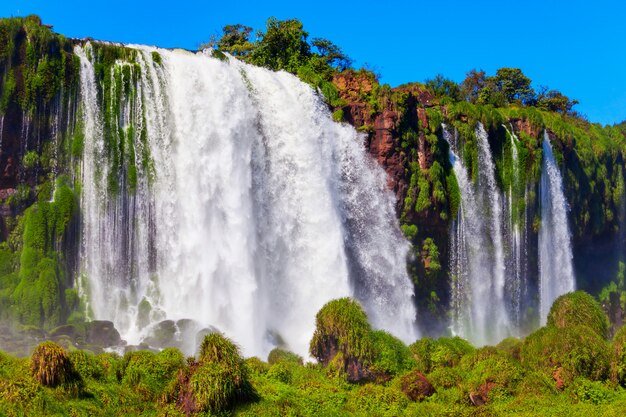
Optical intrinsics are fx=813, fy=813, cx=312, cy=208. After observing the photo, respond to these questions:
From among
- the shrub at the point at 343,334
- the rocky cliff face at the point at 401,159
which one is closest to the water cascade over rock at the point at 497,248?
the rocky cliff face at the point at 401,159

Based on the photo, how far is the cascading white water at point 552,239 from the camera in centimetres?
4738

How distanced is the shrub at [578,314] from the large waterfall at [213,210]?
9.49m

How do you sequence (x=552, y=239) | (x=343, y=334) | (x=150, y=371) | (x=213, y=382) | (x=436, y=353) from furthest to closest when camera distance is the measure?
(x=552, y=239) < (x=436, y=353) < (x=343, y=334) < (x=150, y=371) < (x=213, y=382)

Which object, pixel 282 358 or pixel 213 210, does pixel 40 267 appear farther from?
pixel 282 358

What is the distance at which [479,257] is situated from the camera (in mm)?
43438

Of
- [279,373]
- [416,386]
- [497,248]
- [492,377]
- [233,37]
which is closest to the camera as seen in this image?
[416,386]

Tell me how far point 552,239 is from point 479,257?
7158 millimetres

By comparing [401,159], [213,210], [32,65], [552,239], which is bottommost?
[213,210]

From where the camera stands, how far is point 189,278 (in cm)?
3225

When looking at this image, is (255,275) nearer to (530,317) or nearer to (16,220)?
(16,220)

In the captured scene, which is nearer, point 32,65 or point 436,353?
point 436,353

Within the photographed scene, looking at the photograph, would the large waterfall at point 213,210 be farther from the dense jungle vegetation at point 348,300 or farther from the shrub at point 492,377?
the shrub at point 492,377

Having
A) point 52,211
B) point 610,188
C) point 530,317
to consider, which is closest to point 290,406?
point 52,211

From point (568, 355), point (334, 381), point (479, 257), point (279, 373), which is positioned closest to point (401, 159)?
point (479, 257)
